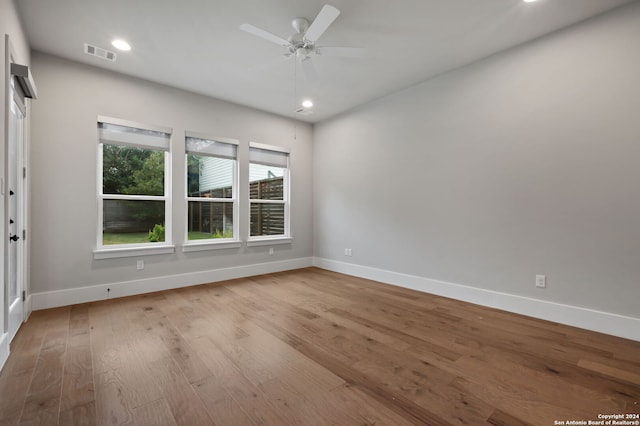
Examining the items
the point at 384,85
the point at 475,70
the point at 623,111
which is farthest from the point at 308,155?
the point at 623,111

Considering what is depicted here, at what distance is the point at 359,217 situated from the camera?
195 inches

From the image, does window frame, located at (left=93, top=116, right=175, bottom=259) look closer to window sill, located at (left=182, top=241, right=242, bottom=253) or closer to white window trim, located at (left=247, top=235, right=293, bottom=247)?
window sill, located at (left=182, top=241, right=242, bottom=253)

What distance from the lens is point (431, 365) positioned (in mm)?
2098

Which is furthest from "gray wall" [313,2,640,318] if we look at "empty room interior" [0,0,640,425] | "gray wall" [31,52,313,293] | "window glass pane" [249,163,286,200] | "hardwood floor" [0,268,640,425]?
"gray wall" [31,52,313,293]

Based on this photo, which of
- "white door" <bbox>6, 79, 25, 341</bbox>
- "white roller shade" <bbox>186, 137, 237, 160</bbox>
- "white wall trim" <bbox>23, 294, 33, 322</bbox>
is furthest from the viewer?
"white roller shade" <bbox>186, 137, 237, 160</bbox>

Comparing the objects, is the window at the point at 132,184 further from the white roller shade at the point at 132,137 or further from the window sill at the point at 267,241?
the window sill at the point at 267,241

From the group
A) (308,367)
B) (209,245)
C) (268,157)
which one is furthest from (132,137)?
(308,367)

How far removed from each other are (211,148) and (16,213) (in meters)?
2.45

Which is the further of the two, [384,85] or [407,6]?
[384,85]

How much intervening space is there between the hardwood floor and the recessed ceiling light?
9.71 ft

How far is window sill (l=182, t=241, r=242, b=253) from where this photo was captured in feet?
→ 14.1

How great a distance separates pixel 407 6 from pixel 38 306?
497 cm

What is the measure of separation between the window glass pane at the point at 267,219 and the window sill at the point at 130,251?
144cm

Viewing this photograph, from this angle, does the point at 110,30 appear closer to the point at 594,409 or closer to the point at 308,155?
the point at 308,155
